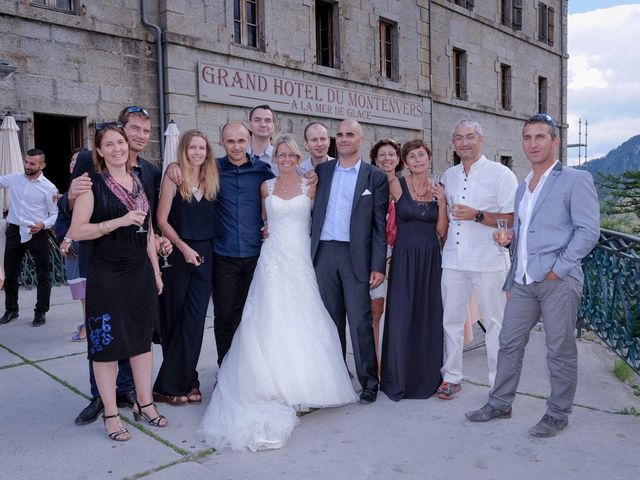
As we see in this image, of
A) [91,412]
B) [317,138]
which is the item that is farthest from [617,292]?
[91,412]

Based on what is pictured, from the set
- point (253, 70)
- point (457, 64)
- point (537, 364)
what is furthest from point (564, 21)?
point (537, 364)

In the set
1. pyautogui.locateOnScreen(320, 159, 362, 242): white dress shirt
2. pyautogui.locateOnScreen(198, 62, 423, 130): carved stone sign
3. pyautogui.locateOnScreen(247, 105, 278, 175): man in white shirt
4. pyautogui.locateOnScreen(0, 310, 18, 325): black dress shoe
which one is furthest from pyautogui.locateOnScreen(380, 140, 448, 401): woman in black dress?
pyautogui.locateOnScreen(198, 62, 423, 130): carved stone sign

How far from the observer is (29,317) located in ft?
22.7

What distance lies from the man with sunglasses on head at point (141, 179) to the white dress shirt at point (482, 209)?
6.80ft

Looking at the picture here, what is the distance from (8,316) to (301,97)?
796 cm

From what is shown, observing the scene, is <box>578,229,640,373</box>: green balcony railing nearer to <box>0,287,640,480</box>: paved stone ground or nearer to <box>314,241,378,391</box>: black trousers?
<box>0,287,640,480</box>: paved stone ground

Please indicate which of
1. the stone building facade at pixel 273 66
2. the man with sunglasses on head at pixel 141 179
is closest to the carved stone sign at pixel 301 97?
the stone building facade at pixel 273 66

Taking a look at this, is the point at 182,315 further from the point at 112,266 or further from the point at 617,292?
the point at 617,292

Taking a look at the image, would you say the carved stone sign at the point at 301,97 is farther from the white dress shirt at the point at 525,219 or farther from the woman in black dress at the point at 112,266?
the white dress shirt at the point at 525,219

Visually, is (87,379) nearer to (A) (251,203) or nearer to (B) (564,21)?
(A) (251,203)

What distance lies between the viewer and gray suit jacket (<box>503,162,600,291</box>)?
10.8 feet

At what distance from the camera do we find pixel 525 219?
11.9 feet

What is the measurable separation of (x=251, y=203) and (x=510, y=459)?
2.43 meters

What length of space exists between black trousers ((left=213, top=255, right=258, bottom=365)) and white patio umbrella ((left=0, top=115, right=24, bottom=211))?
576 cm
